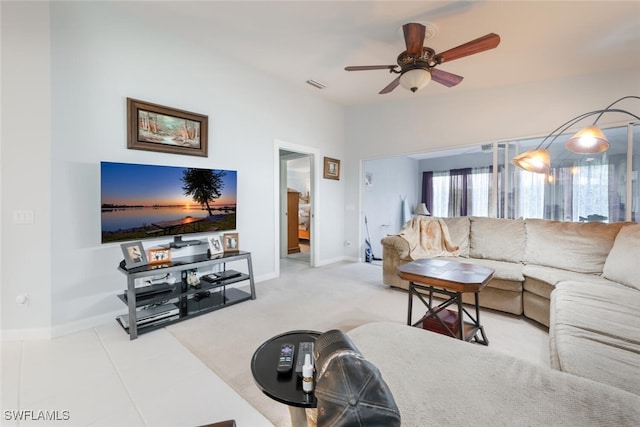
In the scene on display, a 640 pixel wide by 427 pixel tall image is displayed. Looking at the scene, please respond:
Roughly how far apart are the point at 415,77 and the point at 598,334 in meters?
2.25

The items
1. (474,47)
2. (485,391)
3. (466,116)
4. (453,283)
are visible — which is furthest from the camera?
(466,116)

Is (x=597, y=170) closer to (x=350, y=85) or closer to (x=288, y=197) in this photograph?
(x=350, y=85)

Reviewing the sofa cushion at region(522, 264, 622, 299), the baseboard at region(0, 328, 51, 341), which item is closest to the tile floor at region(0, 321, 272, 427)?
the baseboard at region(0, 328, 51, 341)

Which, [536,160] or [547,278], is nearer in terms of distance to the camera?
[547,278]

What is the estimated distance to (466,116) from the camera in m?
4.12

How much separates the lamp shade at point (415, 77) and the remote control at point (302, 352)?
2395 millimetres

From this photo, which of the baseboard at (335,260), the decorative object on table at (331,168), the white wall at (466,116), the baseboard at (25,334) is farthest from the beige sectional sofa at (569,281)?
the baseboard at (25,334)

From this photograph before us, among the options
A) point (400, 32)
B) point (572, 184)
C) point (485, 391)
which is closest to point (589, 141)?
point (572, 184)

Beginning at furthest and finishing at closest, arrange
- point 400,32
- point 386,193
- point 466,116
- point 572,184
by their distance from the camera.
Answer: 1. point 386,193
2. point 466,116
3. point 572,184
4. point 400,32

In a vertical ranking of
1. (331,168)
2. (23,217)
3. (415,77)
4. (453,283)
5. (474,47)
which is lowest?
(453,283)

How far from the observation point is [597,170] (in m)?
3.45

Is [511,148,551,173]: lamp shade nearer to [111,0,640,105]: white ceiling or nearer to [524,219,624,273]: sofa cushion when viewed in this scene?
[524,219,624,273]: sofa cushion

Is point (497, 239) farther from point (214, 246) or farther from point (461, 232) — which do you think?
point (214, 246)

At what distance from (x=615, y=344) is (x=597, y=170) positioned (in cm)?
319
